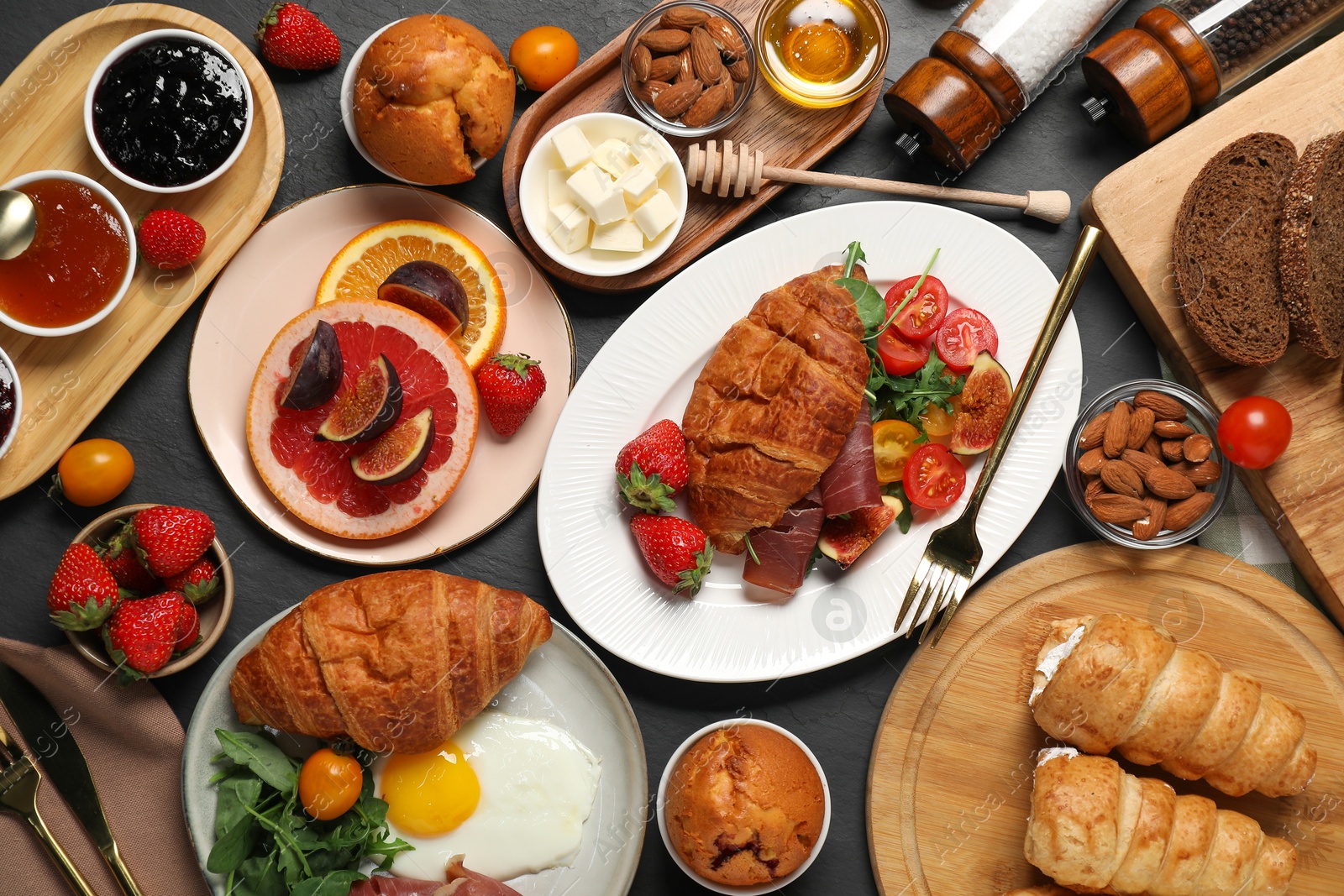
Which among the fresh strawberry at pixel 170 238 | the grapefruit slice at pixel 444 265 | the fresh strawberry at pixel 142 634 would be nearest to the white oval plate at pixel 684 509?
the grapefruit slice at pixel 444 265

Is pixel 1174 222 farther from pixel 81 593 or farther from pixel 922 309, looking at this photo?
pixel 81 593

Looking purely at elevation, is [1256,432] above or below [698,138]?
below

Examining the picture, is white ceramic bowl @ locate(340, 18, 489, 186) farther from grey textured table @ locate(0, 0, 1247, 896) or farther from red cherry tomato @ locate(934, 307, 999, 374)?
red cherry tomato @ locate(934, 307, 999, 374)

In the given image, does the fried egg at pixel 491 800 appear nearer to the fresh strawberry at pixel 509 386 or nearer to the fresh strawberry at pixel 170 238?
the fresh strawberry at pixel 509 386

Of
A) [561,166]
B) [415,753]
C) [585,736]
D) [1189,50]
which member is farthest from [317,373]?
[1189,50]

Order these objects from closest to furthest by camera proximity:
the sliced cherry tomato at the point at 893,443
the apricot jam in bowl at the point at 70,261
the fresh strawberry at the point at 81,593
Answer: the fresh strawberry at the point at 81,593
the apricot jam in bowl at the point at 70,261
the sliced cherry tomato at the point at 893,443

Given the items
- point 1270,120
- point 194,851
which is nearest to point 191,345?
point 194,851
